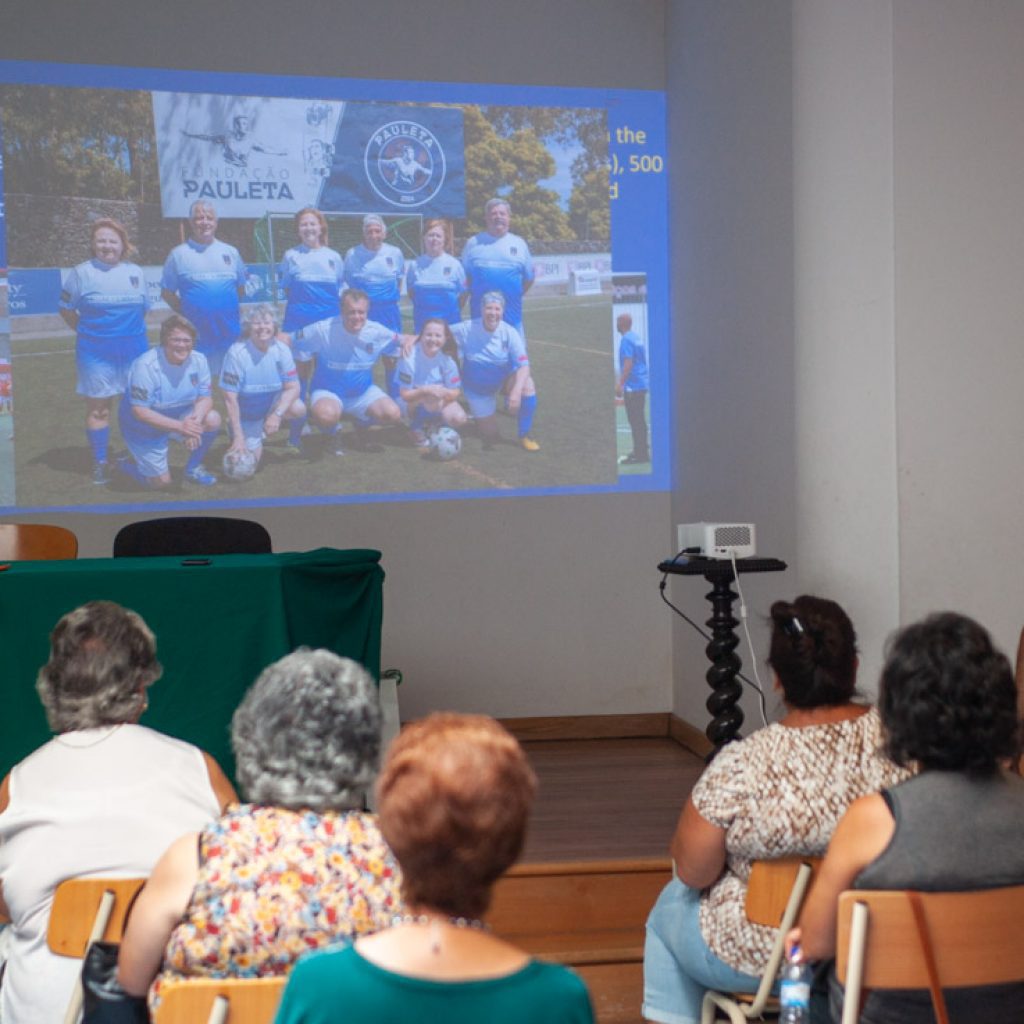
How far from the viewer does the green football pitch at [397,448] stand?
498cm

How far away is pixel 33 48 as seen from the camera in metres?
4.93

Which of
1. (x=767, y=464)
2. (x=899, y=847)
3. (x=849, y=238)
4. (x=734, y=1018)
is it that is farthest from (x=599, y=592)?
(x=899, y=847)

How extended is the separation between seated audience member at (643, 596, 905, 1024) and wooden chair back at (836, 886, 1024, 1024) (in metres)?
0.48

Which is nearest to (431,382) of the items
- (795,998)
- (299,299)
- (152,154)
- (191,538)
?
(299,299)

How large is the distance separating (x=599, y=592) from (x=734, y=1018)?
3.27 m

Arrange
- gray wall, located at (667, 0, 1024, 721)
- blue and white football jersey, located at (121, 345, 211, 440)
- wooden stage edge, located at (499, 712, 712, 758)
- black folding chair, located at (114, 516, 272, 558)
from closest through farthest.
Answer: gray wall, located at (667, 0, 1024, 721) → black folding chair, located at (114, 516, 272, 558) → blue and white football jersey, located at (121, 345, 211, 440) → wooden stage edge, located at (499, 712, 712, 758)

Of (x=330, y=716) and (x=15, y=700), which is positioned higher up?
(x=330, y=716)

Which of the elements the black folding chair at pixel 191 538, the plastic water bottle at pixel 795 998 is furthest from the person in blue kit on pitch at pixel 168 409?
the plastic water bottle at pixel 795 998

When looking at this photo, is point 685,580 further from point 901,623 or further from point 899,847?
point 899,847

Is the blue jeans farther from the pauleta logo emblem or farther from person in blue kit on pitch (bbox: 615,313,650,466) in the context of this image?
the pauleta logo emblem

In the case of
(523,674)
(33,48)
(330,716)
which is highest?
(33,48)

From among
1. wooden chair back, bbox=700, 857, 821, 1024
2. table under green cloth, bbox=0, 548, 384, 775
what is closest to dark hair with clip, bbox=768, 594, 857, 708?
wooden chair back, bbox=700, 857, 821, 1024

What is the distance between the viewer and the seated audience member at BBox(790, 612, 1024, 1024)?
5.73 ft

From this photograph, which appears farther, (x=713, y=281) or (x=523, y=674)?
(x=523, y=674)
